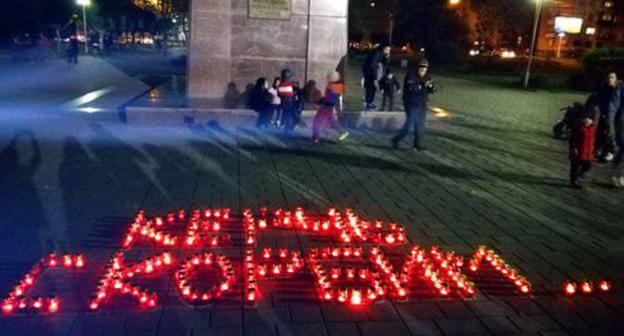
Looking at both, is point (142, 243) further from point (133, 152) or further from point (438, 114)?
point (438, 114)

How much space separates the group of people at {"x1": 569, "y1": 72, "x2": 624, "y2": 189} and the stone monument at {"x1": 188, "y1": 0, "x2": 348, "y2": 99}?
7149 millimetres

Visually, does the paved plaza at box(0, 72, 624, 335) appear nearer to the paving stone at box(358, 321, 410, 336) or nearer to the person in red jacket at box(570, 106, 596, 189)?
the paving stone at box(358, 321, 410, 336)

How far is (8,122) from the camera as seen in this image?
1276cm

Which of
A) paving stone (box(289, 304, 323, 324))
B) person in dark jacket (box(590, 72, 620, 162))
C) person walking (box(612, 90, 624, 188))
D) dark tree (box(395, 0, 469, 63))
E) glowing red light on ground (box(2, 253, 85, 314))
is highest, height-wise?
dark tree (box(395, 0, 469, 63))

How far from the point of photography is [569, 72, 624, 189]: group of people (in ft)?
28.7

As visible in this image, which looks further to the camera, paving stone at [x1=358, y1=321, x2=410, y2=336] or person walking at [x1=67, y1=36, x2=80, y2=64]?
person walking at [x1=67, y1=36, x2=80, y2=64]

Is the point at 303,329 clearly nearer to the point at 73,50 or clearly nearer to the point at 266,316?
the point at 266,316

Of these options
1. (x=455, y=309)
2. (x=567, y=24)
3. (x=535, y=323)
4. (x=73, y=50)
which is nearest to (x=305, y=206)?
(x=455, y=309)

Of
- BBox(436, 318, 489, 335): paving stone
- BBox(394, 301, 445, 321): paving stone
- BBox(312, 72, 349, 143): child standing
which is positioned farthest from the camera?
BBox(312, 72, 349, 143): child standing

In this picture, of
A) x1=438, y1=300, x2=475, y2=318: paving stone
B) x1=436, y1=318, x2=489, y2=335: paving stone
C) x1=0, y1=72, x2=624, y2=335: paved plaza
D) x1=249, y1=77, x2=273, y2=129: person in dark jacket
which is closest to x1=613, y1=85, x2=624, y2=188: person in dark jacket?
x1=0, y1=72, x2=624, y2=335: paved plaza

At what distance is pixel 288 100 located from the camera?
12500 mm

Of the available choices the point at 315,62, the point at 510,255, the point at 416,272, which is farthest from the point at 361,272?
the point at 315,62

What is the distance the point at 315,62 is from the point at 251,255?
10.3 meters

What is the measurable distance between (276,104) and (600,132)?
6.93m
